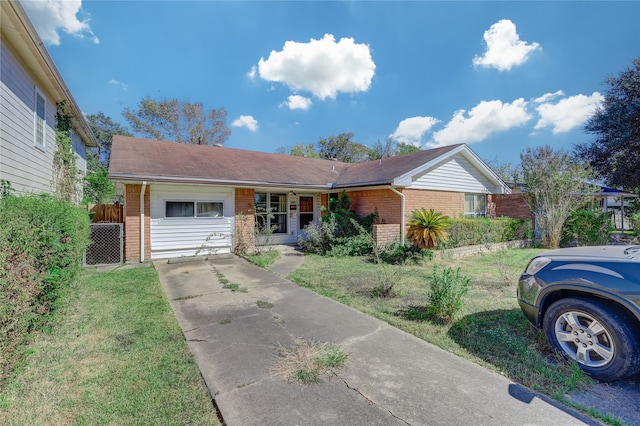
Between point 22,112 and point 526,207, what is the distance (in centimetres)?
1826

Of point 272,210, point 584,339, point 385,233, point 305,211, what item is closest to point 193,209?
point 272,210

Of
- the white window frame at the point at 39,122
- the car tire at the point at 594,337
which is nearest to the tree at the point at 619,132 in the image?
the car tire at the point at 594,337

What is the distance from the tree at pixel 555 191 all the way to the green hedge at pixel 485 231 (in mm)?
754

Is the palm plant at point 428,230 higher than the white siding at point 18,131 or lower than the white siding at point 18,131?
lower

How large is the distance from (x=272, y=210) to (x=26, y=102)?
7698 millimetres

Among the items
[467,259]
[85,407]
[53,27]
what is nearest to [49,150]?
[53,27]

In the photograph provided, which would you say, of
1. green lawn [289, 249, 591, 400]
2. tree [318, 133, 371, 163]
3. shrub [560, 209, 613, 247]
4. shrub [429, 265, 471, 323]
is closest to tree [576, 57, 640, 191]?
shrub [560, 209, 613, 247]

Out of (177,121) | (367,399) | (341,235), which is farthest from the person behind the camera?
(177,121)

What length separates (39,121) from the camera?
7656 mm

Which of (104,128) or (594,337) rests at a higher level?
(104,128)

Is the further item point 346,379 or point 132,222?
point 132,222

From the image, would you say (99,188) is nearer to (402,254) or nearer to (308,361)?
(402,254)

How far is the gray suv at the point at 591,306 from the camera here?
8.87 feet

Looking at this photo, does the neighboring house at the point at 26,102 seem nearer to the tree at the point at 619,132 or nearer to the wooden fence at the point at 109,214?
the wooden fence at the point at 109,214
